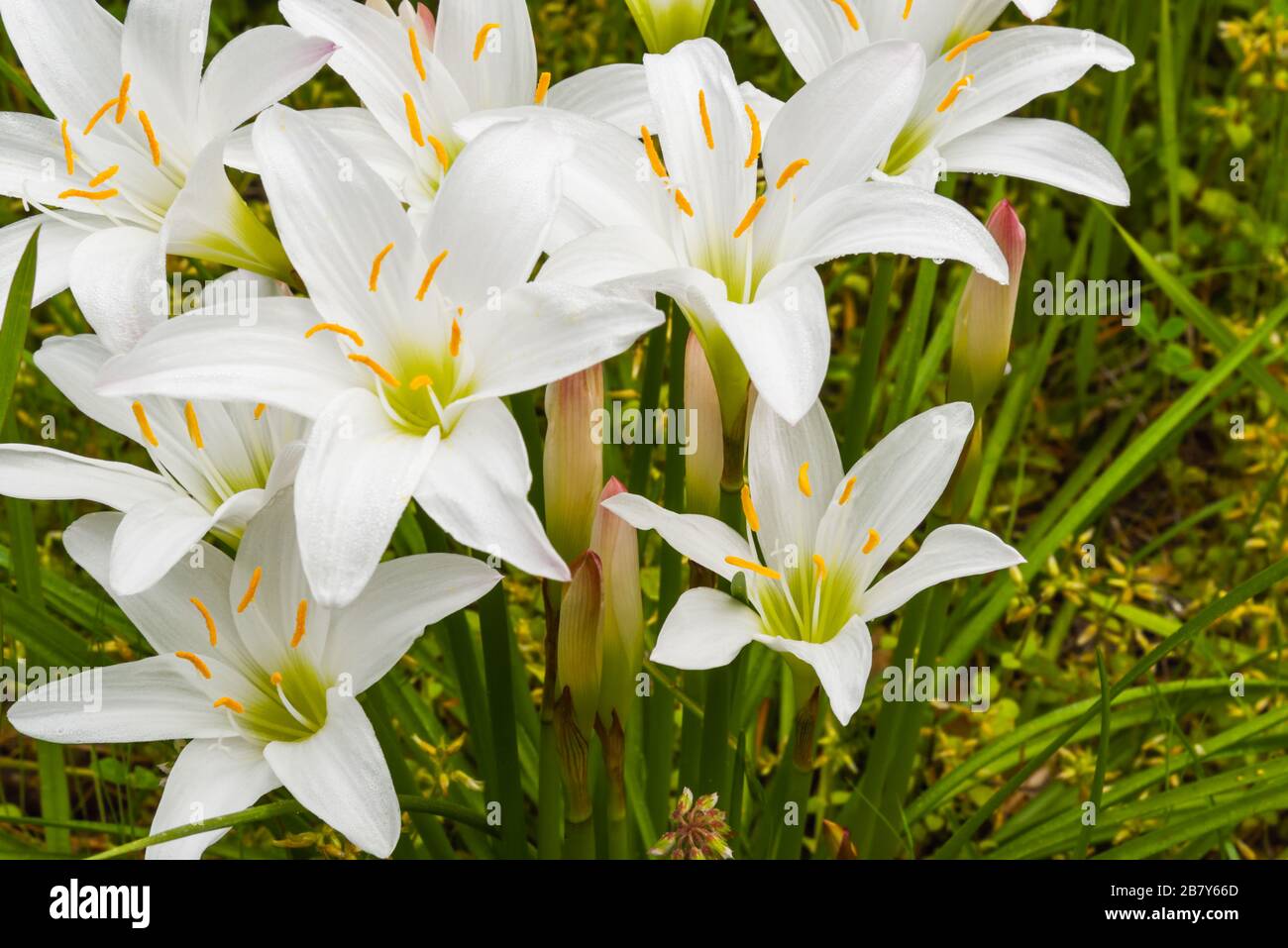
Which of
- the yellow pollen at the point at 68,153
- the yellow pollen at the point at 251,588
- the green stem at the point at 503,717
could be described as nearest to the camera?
the yellow pollen at the point at 251,588

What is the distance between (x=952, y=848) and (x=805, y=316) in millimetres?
852

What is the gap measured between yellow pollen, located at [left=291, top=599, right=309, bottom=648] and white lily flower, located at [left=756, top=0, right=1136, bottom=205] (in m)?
0.78

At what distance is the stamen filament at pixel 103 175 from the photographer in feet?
4.62

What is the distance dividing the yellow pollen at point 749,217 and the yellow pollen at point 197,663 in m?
0.69

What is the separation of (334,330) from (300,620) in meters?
0.30

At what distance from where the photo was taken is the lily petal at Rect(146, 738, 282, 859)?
1.28m

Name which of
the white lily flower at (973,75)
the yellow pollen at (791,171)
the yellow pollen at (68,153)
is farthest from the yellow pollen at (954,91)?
the yellow pollen at (68,153)

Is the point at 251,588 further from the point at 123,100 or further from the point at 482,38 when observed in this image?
the point at 482,38

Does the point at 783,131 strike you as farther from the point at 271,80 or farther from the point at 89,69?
the point at 89,69

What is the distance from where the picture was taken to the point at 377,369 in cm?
124

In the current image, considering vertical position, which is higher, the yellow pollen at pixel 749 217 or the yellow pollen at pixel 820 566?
the yellow pollen at pixel 749 217

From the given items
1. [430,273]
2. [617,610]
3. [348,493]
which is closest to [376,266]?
[430,273]

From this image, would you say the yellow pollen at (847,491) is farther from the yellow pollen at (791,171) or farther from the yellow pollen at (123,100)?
the yellow pollen at (123,100)
